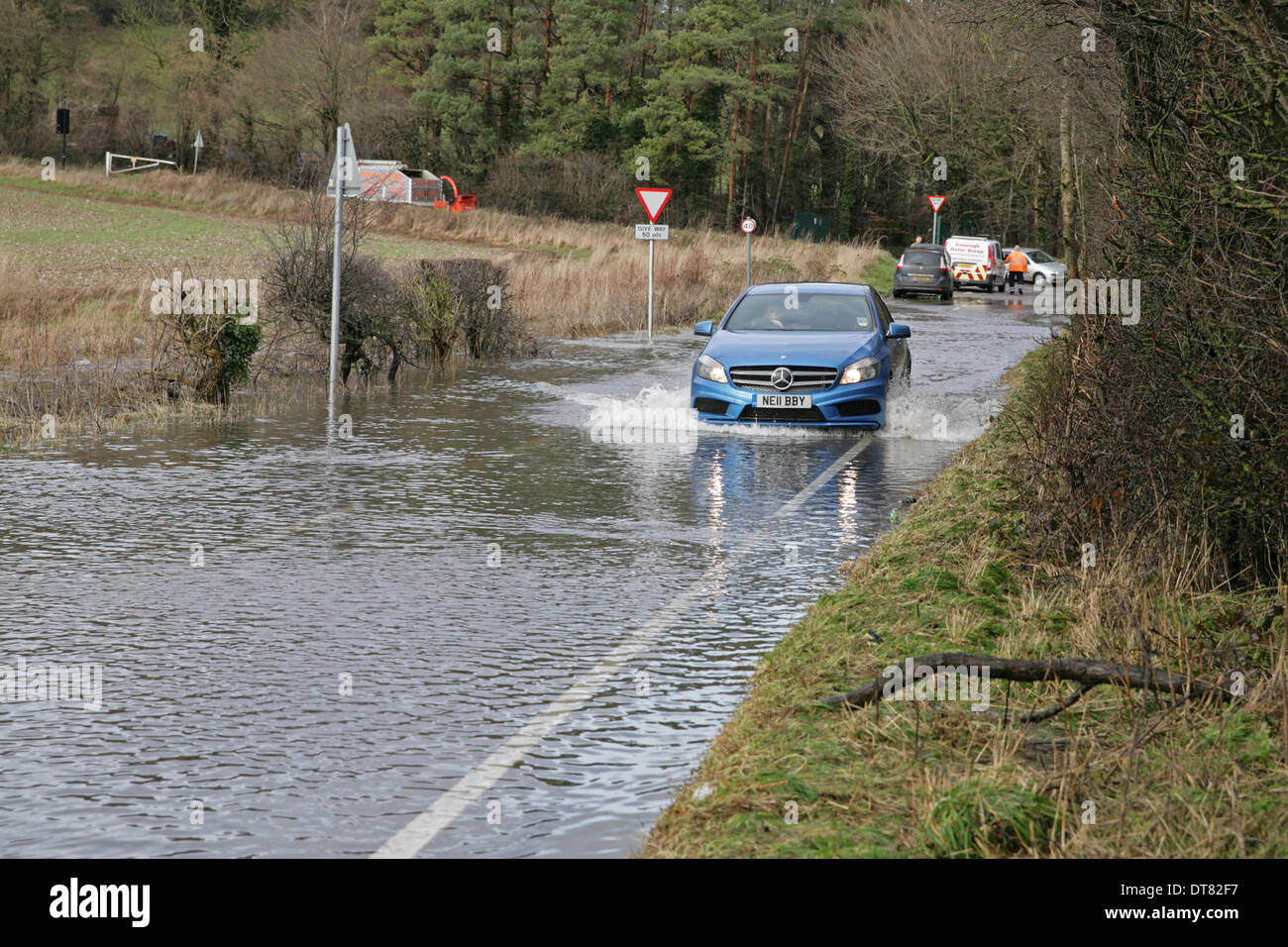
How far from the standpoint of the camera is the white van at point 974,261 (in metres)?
57.0

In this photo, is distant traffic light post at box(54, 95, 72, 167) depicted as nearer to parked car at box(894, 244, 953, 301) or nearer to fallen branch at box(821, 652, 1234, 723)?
parked car at box(894, 244, 953, 301)

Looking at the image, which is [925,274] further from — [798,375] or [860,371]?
[798,375]

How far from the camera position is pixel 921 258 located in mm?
49469

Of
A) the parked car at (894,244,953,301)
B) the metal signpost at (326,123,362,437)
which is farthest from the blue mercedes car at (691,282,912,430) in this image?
the parked car at (894,244,953,301)

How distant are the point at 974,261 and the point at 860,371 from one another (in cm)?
4236

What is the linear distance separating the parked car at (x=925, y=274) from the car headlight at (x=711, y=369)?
33.5 m

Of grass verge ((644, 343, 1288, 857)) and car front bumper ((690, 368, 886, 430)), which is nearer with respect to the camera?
grass verge ((644, 343, 1288, 857))

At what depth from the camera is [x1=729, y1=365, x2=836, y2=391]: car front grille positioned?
16125mm

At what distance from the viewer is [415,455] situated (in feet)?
47.2

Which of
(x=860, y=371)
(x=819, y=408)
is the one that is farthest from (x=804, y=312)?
(x=819, y=408)
